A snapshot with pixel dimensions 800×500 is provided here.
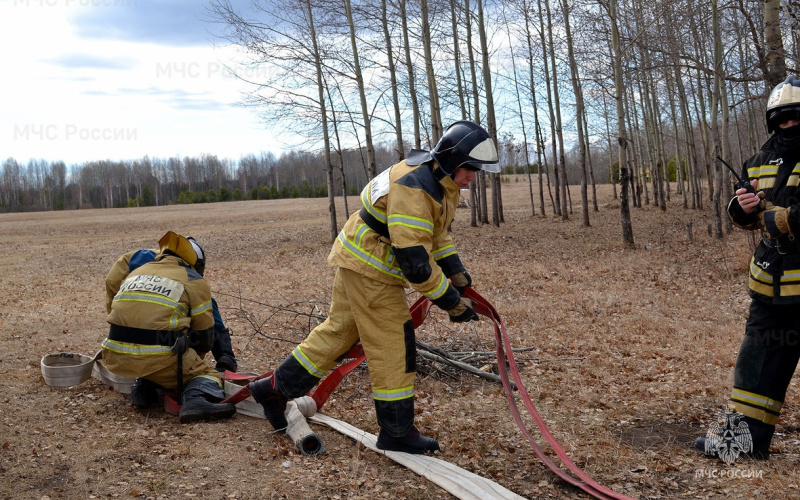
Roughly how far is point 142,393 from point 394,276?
2.49 m

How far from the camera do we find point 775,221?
13.1 feet

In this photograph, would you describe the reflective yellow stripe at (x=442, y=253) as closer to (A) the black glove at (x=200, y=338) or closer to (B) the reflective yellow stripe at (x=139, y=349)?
(A) the black glove at (x=200, y=338)

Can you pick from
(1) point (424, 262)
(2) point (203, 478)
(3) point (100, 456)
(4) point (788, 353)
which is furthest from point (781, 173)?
(3) point (100, 456)

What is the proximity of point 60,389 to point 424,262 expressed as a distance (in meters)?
3.85

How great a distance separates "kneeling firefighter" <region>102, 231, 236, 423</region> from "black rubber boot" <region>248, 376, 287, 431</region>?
50 cm

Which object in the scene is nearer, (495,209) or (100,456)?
(100,456)

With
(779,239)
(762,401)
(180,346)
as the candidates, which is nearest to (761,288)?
(779,239)

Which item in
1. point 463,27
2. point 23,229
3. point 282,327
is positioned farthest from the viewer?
point 23,229

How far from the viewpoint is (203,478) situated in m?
4.04

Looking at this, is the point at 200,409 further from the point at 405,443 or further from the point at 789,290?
the point at 789,290

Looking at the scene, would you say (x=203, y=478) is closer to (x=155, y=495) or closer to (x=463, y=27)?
(x=155, y=495)

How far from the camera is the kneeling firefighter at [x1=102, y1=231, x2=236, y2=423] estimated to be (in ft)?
16.5

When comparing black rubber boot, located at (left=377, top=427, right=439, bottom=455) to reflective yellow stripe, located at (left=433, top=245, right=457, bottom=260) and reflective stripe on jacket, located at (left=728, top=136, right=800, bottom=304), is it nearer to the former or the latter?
reflective yellow stripe, located at (left=433, top=245, right=457, bottom=260)

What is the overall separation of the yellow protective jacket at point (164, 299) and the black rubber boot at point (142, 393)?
558 millimetres
